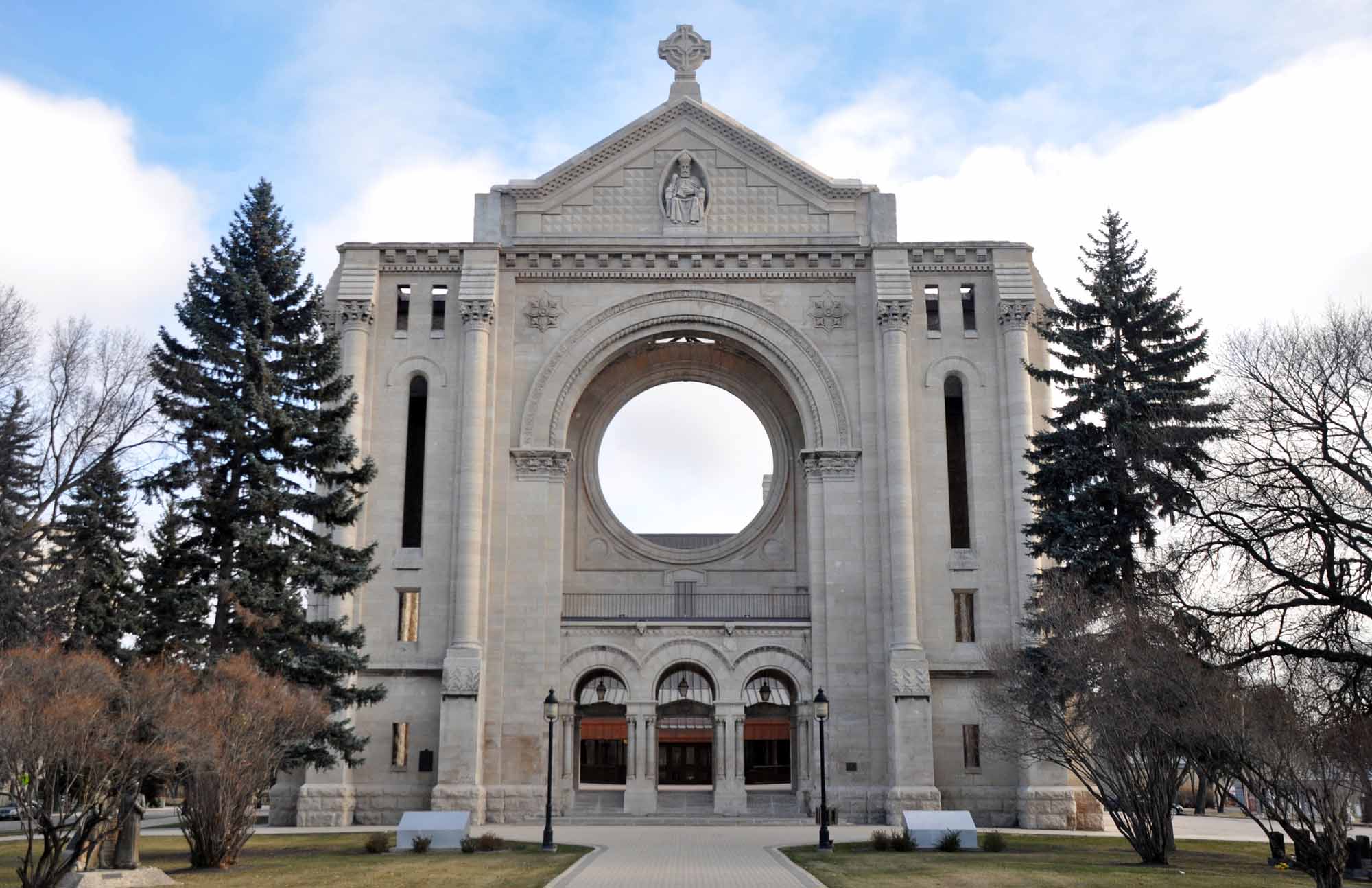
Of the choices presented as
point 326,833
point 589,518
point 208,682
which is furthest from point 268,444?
point 589,518

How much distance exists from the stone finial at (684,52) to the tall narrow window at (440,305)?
410 inches

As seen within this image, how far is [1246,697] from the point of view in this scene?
19.8 meters

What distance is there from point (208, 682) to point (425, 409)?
1641 centimetres

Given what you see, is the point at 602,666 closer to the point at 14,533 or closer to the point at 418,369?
the point at 418,369

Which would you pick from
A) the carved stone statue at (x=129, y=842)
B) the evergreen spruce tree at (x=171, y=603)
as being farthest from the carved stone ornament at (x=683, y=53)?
the carved stone statue at (x=129, y=842)

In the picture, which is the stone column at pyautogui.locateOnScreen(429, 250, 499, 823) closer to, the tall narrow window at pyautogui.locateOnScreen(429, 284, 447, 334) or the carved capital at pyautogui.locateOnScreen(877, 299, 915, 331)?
the tall narrow window at pyautogui.locateOnScreen(429, 284, 447, 334)

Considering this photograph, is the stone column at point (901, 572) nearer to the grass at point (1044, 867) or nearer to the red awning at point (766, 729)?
the grass at point (1044, 867)

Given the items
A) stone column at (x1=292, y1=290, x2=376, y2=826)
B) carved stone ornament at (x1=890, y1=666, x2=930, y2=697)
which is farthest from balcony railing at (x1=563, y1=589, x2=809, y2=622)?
stone column at (x1=292, y1=290, x2=376, y2=826)

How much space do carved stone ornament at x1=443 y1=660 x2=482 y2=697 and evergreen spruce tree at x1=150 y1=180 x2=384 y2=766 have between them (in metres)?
6.62

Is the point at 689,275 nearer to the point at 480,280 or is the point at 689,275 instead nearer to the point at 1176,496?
the point at 480,280

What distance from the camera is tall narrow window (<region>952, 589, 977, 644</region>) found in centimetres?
3575

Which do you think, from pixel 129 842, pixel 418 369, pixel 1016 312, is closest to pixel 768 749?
pixel 1016 312

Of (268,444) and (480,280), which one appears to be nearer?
(268,444)

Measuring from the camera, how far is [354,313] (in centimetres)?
3747
